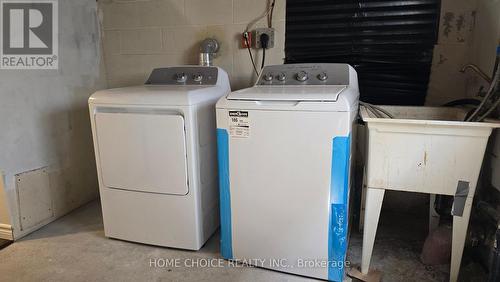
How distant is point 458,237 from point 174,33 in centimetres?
225

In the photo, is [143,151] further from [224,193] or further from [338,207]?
[338,207]

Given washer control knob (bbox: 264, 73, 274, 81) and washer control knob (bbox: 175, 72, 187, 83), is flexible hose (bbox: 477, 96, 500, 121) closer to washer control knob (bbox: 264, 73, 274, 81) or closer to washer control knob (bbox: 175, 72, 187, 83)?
washer control knob (bbox: 264, 73, 274, 81)

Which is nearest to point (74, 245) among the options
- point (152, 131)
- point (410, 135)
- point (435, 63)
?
point (152, 131)

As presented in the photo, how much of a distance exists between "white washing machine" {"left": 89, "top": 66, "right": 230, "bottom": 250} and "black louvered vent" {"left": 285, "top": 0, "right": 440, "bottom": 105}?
79 centimetres

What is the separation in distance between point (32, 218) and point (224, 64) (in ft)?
5.44

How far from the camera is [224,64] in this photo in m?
2.47

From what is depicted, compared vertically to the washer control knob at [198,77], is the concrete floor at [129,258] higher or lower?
lower

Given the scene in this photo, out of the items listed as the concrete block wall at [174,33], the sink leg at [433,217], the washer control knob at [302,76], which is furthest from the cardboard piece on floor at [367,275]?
the concrete block wall at [174,33]

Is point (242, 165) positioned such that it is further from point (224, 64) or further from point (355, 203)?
point (224, 64)

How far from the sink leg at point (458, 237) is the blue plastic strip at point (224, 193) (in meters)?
1.06

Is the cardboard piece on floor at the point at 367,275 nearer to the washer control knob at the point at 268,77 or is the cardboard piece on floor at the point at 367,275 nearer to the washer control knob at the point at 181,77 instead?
the washer control knob at the point at 268,77

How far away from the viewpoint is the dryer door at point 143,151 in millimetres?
1704

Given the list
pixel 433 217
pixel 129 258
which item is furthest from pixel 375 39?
pixel 129 258

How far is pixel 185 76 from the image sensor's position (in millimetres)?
2141
